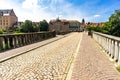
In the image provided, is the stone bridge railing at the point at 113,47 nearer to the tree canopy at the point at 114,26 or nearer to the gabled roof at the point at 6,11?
the tree canopy at the point at 114,26

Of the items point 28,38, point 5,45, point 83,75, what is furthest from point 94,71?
point 28,38

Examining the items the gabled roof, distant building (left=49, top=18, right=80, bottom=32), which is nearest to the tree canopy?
distant building (left=49, top=18, right=80, bottom=32)

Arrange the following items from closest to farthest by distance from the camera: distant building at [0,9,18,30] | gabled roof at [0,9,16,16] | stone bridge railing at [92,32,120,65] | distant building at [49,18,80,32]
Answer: stone bridge railing at [92,32,120,65] < distant building at [0,9,18,30] < gabled roof at [0,9,16,16] < distant building at [49,18,80,32]

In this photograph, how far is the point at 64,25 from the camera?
146m

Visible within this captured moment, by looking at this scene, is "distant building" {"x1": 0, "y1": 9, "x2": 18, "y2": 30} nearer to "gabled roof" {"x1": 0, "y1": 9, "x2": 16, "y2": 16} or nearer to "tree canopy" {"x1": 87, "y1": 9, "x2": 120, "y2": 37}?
"gabled roof" {"x1": 0, "y1": 9, "x2": 16, "y2": 16}

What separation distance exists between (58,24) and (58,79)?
5255 inches

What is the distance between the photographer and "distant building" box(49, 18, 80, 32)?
456ft

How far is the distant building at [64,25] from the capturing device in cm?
13888

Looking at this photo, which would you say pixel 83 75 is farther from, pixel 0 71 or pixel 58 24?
pixel 58 24

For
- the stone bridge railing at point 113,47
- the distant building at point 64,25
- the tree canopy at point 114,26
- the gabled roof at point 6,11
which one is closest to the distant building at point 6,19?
the gabled roof at point 6,11

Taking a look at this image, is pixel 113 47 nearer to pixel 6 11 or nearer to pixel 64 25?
pixel 6 11

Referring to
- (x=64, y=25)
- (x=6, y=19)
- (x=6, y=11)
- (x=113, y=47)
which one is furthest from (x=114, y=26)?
(x=6, y=11)

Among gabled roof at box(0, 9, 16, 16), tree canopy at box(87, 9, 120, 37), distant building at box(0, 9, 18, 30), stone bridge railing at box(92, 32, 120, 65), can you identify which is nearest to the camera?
stone bridge railing at box(92, 32, 120, 65)

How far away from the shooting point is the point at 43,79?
6.02 m
